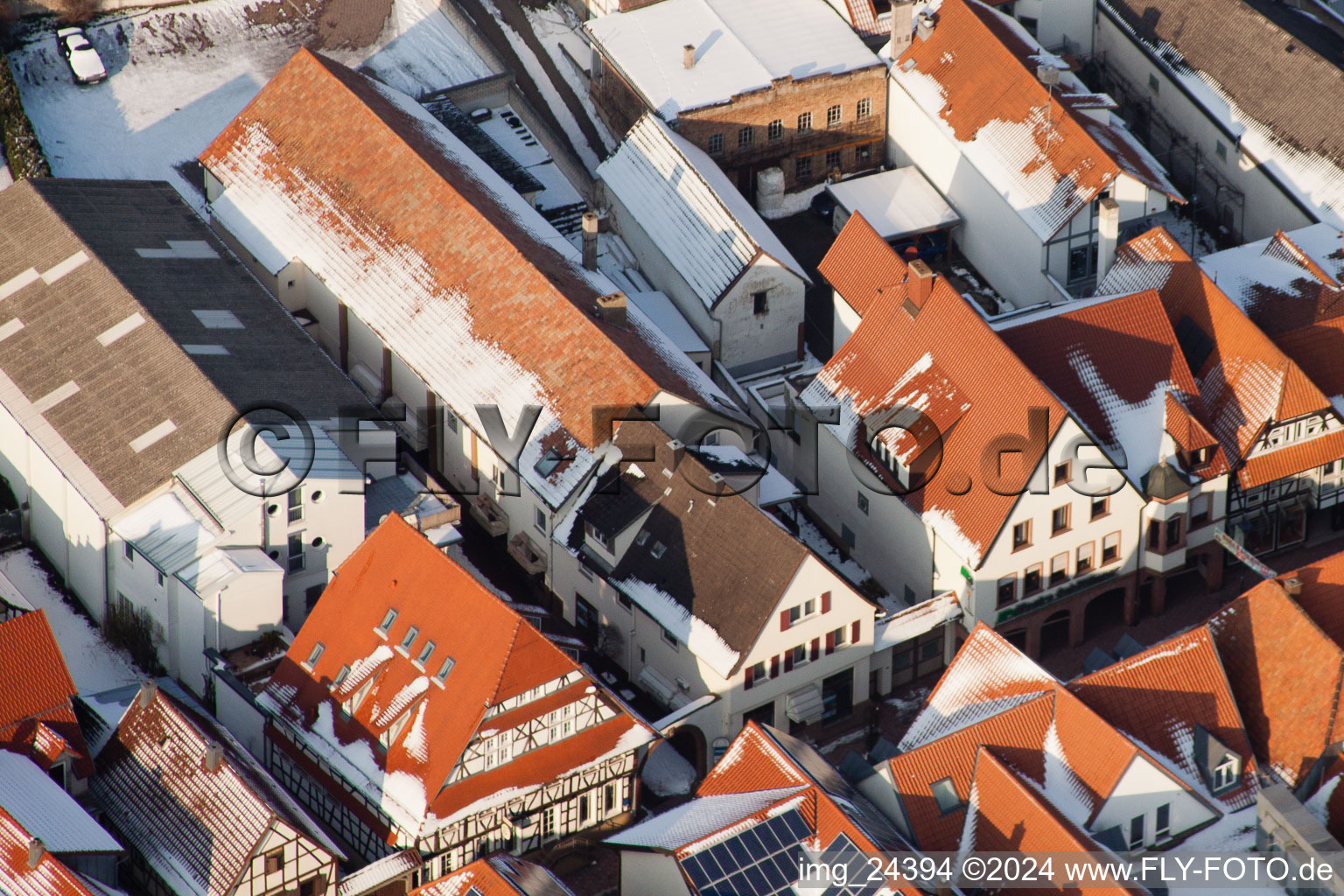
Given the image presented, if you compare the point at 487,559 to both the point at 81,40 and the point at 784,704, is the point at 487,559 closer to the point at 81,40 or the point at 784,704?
the point at 784,704

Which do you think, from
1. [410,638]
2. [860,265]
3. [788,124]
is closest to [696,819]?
[410,638]

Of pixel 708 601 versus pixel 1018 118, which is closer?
pixel 708 601

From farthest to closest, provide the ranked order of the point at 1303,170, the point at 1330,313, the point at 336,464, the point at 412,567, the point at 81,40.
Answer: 1. the point at 81,40
2. the point at 1303,170
3. the point at 1330,313
4. the point at 336,464
5. the point at 412,567

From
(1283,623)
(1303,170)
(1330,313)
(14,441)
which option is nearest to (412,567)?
(14,441)

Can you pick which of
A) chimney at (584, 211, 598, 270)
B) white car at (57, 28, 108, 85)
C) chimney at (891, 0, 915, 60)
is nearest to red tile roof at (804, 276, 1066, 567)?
chimney at (584, 211, 598, 270)

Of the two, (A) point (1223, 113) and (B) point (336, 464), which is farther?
(A) point (1223, 113)

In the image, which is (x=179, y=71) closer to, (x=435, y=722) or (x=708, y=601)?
(x=708, y=601)
